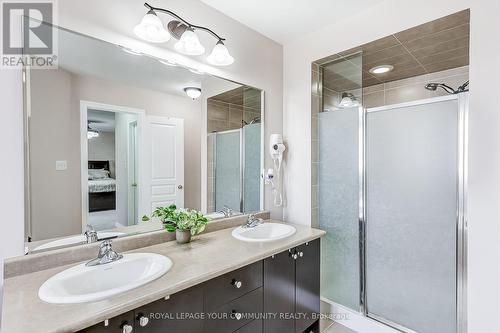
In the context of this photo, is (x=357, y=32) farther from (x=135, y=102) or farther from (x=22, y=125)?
(x=22, y=125)

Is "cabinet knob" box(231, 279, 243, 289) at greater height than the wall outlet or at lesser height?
lesser

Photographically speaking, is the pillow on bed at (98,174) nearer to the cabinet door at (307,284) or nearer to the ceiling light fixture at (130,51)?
the ceiling light fixture at (130,51)

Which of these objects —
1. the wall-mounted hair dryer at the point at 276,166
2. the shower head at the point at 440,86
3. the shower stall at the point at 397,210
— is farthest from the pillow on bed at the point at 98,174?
the shower head at the point at 440,86

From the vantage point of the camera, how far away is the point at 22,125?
3.85 ft

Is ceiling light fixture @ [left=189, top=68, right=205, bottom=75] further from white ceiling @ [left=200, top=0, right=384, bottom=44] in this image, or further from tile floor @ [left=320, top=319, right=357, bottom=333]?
tile floor @ [left=320, top=319, right=357, bottom=333]

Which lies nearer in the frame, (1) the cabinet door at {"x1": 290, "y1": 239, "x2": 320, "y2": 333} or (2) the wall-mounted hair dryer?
(1) the cabinet door at {"x1": 290, "y1": 239, "x2": 320, "y2": 333}

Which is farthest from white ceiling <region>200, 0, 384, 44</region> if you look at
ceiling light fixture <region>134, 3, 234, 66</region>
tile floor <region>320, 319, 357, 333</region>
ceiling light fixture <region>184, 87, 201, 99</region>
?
tile floor <region>320, 319, 357, 333</region>

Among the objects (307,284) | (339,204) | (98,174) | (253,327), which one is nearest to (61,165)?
(98,174)

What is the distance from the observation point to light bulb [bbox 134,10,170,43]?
142 cm

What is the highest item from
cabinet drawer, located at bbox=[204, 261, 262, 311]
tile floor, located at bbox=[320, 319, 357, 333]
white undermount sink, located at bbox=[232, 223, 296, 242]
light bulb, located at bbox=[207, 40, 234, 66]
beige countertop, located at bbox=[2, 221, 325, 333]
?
light bulb, located at bbox=[207, 40, 234, 66]

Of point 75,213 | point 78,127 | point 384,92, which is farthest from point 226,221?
point 384,92

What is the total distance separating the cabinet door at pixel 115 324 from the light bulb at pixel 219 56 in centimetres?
163

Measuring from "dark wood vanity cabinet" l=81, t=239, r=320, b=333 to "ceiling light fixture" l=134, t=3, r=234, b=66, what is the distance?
4.67 ft

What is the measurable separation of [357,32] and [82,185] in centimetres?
223
